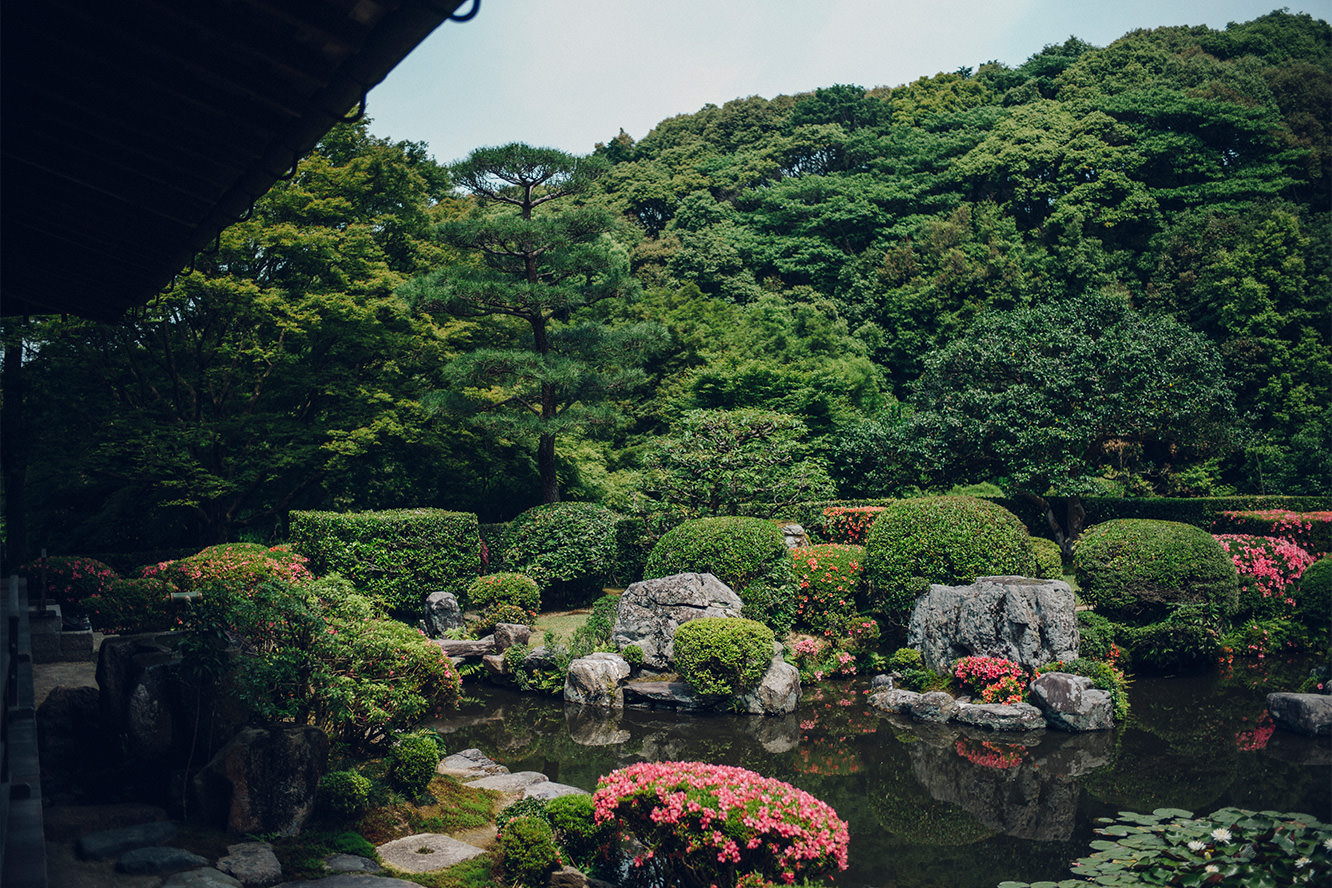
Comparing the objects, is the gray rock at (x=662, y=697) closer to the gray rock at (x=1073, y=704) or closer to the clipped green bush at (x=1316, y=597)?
the gray rock at (x=1073, y=704)

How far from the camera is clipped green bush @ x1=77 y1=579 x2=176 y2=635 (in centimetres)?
973

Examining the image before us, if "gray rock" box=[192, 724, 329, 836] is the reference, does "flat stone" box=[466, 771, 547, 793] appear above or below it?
below

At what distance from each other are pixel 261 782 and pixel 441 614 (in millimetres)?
7580

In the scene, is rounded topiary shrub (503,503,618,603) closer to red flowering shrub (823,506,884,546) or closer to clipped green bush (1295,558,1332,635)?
red flowering shrub (823,506,884,546)

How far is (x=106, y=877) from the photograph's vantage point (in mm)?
4504

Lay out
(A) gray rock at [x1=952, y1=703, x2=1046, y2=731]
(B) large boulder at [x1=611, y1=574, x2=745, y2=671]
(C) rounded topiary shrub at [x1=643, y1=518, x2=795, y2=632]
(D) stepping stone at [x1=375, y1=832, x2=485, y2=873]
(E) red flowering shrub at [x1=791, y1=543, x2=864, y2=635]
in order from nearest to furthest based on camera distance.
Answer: (D) stepping stone at [x1=375, y1=832, x2=485, y2=873]
(A) gray rock at [x1=952, y1=703, x2=1046, y2=731]
(B) large boulder at [x1=611, y1=574, x2=745, y2=671]
(C) rounded topiary shrub at [x1=643, y1=518, x2=795, y2=632]
(E) red flowering shrub at [x1=791, y1=543, x2=864, y2=635]

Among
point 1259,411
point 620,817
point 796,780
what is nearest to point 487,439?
point 796,780

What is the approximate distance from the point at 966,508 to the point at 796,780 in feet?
18.0

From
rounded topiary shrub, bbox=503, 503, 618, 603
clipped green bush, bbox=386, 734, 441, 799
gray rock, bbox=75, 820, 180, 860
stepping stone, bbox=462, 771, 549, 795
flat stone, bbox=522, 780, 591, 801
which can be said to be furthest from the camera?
rounded topiary shrub, bbox=503, 503, 618, 603

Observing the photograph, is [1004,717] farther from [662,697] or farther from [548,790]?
[548,790]

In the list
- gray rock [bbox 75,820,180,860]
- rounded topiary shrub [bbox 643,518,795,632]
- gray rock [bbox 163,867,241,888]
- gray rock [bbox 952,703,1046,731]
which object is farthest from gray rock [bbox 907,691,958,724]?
gray rock [bbox 75,820,180,860]

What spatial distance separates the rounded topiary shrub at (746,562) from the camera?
11992 millimetres

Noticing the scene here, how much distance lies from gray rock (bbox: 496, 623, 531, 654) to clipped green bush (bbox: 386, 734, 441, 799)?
5.38 metres

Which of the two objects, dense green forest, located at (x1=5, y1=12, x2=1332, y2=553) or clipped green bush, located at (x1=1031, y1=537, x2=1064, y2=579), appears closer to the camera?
clipped green bush, located at (x1=1031, y1=537, x2=1064, y2=579)
